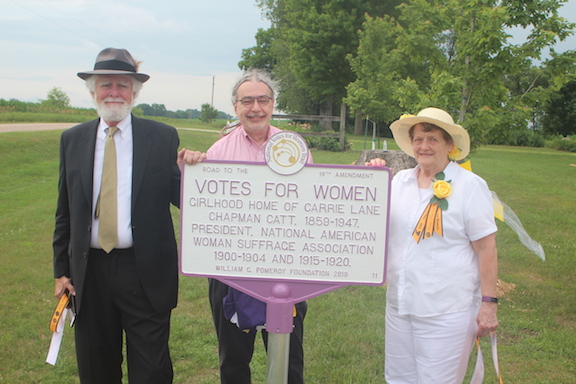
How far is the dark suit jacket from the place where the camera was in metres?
2.56

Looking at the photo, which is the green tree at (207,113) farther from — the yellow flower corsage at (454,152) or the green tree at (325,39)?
the yellow flower corsage at (454,152)

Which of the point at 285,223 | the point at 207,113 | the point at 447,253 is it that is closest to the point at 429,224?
the point at 447,253

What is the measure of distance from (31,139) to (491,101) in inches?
566

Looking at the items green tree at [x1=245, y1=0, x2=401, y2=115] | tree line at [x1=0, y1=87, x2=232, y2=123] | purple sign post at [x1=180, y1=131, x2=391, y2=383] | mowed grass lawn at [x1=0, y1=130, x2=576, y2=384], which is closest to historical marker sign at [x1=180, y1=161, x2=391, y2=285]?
purple sign post at [x1=180, y1=131, x2=391, y2=383]

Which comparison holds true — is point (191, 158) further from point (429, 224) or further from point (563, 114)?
point (563, 114)

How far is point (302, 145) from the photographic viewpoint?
205 centimetres

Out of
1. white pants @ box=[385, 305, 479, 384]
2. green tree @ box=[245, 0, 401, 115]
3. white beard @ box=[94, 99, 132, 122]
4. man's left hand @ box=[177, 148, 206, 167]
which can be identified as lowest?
white pants @ box=[385, 305, 479, 384]

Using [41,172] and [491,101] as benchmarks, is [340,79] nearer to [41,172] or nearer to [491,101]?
[41,172]

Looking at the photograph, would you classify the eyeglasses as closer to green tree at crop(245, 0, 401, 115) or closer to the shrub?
green tree at crop(245, 0, 401, 115)

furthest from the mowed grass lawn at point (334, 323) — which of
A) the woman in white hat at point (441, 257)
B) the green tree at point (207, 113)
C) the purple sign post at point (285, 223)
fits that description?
the green tree at point (207, 113)

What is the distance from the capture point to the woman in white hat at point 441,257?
7.75 ft

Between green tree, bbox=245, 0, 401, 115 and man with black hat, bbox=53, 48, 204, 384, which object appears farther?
green tree, bbox=245, 0, 401, 115

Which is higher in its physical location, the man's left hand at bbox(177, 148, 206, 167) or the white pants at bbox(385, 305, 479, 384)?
the man's left hand at bbox(177, 148, 206, 167)

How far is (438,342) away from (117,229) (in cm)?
178
